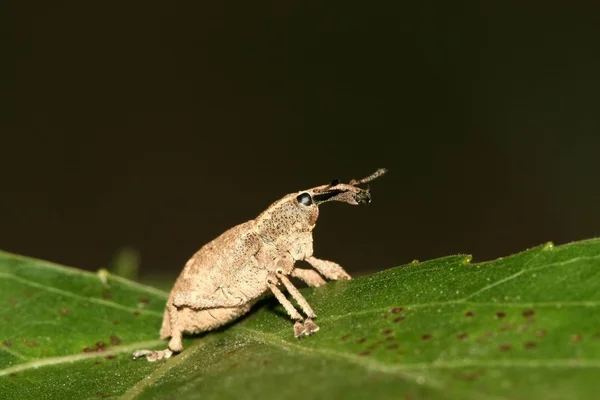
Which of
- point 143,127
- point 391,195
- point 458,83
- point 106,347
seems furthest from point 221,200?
point 106,347

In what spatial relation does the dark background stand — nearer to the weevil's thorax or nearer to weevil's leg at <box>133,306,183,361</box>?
the weevil's thorax

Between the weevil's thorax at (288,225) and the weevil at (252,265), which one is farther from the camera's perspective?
the weevil's thorax at (288,225)

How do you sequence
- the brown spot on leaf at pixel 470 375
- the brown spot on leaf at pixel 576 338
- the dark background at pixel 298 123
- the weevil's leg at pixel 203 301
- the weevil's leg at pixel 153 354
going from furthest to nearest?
the dark background at pixel 298 123
the weevil's leg at pixel 203 301
the weevil's leg at pixel 153 354
the brown spot on leaf at pixel 576 338
the brown spot on leaf at pixel 470 375

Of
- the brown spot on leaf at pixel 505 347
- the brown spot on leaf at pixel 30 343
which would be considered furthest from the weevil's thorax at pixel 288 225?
the brown spot on leaf at pixel 505 347

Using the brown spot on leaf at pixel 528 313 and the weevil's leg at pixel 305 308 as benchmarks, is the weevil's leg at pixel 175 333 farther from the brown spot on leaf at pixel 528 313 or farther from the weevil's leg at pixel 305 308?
the brown spot on leaf at pixel 528 313

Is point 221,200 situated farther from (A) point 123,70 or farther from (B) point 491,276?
(B) point 491,276

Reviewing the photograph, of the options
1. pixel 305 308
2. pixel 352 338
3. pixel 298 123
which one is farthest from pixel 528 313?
pixel 298 123
